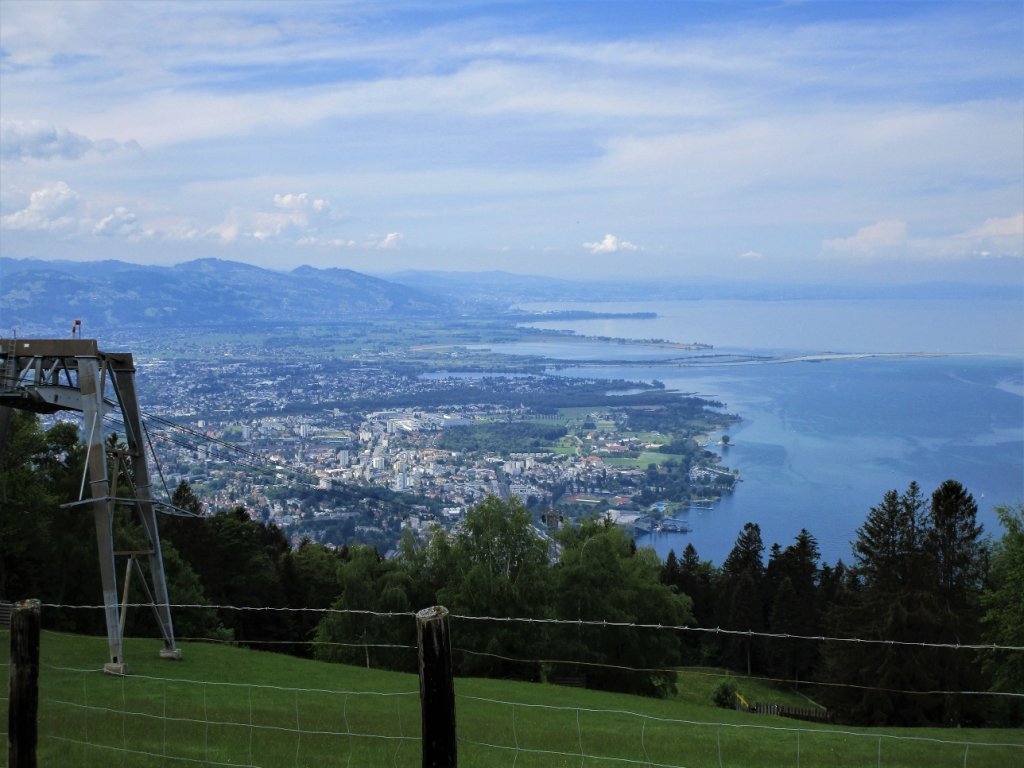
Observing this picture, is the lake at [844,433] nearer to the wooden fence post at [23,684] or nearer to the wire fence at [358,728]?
the wire fence at [358,728]

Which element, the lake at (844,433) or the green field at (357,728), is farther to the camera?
the lake at (844,433)

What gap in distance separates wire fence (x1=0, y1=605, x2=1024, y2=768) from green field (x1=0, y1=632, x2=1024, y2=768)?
33 mm

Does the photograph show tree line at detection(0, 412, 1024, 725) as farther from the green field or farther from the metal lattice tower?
the metal lattice tower

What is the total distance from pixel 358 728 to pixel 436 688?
20.8 feet

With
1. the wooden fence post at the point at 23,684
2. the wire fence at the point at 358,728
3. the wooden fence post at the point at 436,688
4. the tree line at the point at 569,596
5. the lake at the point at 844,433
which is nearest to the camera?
the wooden fence post at the point at 436,688

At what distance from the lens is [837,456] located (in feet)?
328

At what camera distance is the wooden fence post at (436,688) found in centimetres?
546

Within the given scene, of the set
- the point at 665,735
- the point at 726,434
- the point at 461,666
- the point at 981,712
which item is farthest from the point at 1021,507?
the point at 726,434

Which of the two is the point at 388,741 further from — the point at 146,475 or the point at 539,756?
the point at 146,475

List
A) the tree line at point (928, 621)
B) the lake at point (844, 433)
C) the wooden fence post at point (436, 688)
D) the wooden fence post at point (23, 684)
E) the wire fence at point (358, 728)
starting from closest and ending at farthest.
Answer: the wooden fence post at point (436, 688) → the wooden fence post at point (23, 684) → the wire fence at point (358, 728) → the tree line at point (928, 621) → the lake at point (844, 433)

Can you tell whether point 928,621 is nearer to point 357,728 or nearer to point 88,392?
point 357,728

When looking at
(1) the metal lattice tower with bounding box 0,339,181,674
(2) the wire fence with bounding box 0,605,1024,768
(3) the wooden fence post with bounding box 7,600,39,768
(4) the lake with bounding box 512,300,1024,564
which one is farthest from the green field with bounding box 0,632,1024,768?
(4) the lake with bounding box 512,300,1024,564

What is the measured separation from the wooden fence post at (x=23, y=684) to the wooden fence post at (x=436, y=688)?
2997 mm

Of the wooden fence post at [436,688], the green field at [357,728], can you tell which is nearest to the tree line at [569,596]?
the green field at [357,728]
